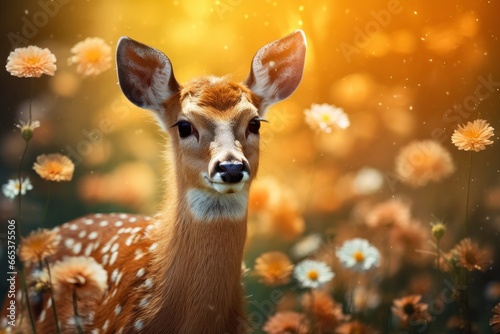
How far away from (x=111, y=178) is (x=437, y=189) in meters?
0.94

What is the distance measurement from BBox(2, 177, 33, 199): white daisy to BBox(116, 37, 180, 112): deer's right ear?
0.40m

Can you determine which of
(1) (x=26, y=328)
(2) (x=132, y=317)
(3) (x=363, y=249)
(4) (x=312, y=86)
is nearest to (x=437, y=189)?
(3) (x=363, y=249)

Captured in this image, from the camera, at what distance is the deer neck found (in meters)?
1.78

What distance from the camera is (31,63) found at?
6.55ft

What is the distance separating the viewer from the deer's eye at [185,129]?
70.5 inches

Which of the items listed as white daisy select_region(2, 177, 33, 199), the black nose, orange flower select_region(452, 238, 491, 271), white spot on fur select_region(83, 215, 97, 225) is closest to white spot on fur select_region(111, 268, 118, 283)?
white spot on fur select_region(83, 215, 97, 225)

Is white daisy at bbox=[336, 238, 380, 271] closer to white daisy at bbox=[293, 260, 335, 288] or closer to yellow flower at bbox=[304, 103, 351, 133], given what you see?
white daisy at bbox=[293, 260, 335, 288]

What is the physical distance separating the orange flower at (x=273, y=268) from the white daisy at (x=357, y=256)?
0.48 ft

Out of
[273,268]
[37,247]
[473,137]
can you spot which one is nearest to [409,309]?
[273,268]

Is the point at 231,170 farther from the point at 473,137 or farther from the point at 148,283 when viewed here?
the point at 473,137

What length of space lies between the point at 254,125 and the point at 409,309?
0.70 meters

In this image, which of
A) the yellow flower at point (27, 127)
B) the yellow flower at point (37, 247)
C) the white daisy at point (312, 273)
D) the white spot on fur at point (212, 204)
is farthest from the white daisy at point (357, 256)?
the yellow flower at point (27, 127)

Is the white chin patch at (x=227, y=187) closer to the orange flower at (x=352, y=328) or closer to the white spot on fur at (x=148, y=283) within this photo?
the white spot on fur at (x=148, y=283)

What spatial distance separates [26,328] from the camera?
1.93 m
